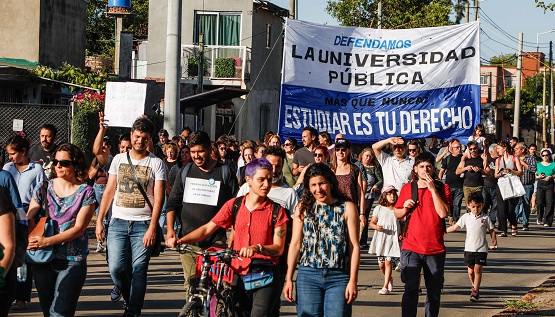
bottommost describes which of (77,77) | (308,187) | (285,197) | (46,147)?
(285,197)

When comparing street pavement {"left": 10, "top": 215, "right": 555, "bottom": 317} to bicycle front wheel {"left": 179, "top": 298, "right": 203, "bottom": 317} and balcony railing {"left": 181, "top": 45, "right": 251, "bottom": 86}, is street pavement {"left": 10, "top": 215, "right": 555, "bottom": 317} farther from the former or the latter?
balcony railing {"left": 181, "top": 45, "right": 251, "bottom": 86}

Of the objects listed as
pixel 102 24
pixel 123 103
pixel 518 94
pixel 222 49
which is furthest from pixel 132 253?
pixel 102 24

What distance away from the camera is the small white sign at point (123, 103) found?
15.8 m

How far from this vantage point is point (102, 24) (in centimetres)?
6194

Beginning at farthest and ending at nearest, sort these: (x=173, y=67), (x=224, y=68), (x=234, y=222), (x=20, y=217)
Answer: (x=224, y=68)
(x=173, y=67)
(x=234, y=222)
(x=20, y=217)

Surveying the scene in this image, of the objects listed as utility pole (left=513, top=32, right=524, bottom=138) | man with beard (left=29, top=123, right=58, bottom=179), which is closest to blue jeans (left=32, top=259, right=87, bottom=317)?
man with beard (left=29, top=123, right=58, bottom=179)

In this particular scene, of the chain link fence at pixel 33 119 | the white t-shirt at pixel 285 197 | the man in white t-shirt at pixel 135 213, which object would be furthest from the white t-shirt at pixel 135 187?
the chain link fence at pixel 33 119

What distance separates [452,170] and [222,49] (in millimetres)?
21949

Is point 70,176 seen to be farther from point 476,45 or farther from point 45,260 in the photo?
point 476,45

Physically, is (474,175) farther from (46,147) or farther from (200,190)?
(200,190)

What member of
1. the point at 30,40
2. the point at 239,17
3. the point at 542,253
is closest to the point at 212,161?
the point at 542,253

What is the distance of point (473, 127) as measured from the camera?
55.3ft

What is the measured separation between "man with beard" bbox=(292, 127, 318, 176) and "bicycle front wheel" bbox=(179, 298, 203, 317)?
654 centimetres

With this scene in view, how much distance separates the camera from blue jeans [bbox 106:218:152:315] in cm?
930
